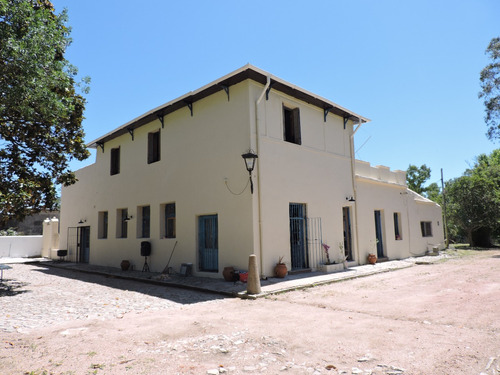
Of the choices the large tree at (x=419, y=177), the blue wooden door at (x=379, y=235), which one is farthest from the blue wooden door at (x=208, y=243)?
the large tree at (x=419, y=177)

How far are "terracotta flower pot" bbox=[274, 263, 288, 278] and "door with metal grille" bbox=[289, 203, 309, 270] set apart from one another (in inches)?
46.0

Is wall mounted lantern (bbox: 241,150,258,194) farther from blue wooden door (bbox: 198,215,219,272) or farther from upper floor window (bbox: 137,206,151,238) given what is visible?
upper floor window (bbox: 137,206,151,238)

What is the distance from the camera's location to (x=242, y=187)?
1024 centimetres

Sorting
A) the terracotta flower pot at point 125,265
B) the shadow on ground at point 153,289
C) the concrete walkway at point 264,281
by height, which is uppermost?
the terracotta flower pot at point 125,265

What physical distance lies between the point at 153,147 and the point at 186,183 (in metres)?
3.24

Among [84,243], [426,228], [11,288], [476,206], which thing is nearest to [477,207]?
[476,206]

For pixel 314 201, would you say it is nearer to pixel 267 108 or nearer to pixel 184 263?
pixel 267 108

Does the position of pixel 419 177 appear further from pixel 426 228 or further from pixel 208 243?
pixel 208 243

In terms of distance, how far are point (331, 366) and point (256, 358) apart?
2.80 feet

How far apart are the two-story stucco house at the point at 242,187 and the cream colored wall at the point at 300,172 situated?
0.13ft

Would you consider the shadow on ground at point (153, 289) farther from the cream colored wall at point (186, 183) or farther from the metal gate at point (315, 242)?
the metal gate at point (315, 242)

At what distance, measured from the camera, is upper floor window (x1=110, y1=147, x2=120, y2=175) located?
16562mm

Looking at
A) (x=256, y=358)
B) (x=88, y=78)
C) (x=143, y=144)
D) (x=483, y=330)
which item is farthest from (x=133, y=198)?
Answer: (x=483, y=330)

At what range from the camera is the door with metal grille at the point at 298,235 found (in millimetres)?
11297
